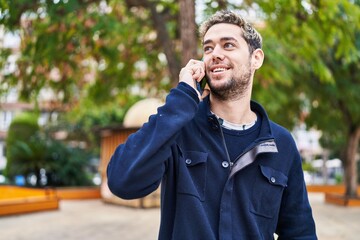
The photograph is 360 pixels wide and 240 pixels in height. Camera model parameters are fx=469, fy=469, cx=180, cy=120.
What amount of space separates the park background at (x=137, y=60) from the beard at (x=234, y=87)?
15.9 feet

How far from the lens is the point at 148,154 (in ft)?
5.55

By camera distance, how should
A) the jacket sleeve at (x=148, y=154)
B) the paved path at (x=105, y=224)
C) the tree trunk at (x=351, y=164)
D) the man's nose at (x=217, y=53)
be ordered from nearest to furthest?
the jacket sleeve at (x=148, y=154)
the man's nose at (x=217, y=53)
the paved path at (x=105, y=224)
the tree trunk at (x=351, y=164)

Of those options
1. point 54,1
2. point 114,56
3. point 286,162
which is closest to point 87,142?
point 114,56

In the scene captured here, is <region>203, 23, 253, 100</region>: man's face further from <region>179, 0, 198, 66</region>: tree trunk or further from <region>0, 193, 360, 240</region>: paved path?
<region>0, 193, 360, 240</region>: paved path

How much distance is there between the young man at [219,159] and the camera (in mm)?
1745

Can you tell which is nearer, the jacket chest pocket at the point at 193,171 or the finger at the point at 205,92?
the jacket chest pocket at the point at 193,171

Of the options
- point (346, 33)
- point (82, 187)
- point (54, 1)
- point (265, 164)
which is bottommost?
point (82, 187)

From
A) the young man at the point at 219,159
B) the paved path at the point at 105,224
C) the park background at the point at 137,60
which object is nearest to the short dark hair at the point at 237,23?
the young man at the point at 219,159

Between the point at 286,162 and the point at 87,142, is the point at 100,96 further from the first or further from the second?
the point at 87,142

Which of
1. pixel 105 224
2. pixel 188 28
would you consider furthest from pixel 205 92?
pixel 105 224

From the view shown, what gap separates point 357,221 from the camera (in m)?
12.2

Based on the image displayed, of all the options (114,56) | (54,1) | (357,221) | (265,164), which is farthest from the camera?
(357,221)

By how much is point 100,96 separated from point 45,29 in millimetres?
4117

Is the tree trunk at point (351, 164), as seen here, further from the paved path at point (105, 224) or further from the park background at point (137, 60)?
the paved path at point (105, 224)
